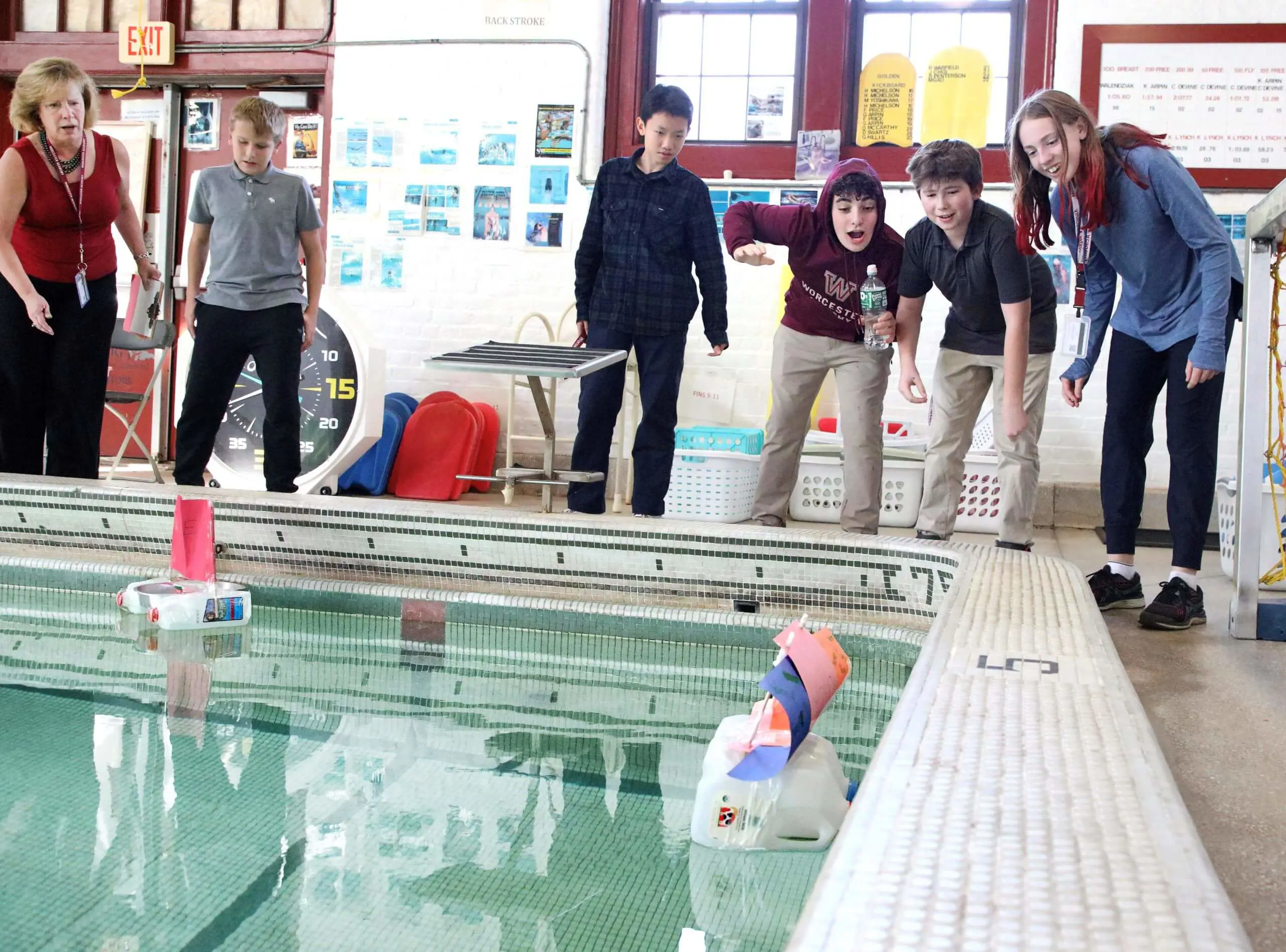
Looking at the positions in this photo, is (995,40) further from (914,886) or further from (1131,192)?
(914,886)

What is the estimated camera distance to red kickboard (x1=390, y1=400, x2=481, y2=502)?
545 centimetres

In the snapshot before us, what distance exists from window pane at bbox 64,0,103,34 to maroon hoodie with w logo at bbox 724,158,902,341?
4.43 meters

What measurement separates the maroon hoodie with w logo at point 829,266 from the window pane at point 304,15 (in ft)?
11.6

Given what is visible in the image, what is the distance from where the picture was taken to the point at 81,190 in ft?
10.8

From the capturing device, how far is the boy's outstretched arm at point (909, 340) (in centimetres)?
327

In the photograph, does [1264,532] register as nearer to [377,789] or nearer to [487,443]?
[377,789]

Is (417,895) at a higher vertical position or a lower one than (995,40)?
lower

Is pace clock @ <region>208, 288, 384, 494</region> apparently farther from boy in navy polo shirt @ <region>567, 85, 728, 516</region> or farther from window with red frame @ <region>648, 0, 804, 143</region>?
window with red frame @ <region>648, 0, 804, 143</region>

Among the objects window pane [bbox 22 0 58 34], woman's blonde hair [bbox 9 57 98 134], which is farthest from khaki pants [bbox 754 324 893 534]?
window pane [bbox 22 0 58 34]

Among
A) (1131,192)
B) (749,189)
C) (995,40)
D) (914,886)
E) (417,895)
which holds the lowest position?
(417,895)

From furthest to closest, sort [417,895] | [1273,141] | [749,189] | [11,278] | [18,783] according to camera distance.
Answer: [749,189] < [1273,141] < [11,278] < [18,783] < [417,895]

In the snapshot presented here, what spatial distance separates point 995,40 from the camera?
5.40 metres

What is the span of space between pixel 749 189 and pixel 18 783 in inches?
182

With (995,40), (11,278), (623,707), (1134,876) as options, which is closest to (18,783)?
(623,707)
